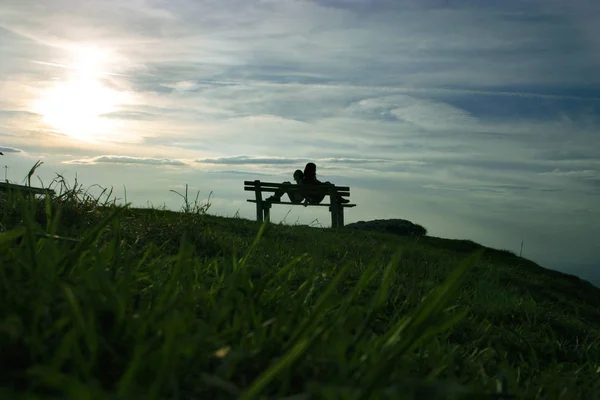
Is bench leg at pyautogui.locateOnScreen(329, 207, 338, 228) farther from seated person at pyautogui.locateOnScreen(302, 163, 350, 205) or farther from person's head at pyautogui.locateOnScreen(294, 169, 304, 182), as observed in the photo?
person's head at pyautogui.locateOnScreen(294, 169, 304, 182)

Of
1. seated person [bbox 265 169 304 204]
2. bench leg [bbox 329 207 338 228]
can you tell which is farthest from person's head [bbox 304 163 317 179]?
bench leg [bbox 329 207 338 228]

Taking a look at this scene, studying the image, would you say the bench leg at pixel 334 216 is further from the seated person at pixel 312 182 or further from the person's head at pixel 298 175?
the person's head at pixel 298 175

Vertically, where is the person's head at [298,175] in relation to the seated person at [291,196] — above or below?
above

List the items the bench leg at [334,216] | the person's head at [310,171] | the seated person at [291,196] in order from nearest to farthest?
the bench leg at [334,216], the seated person at [291,196], the person's head at [310,171]

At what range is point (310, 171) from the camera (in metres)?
21.3

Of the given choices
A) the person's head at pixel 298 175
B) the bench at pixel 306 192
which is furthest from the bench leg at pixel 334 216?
the person's head at pixel 298 175

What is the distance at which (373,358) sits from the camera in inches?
51.7

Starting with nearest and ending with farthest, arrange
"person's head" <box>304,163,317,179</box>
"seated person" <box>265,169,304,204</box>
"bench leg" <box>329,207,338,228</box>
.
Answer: "bench leg" <box>329,207,338,228</box>
"seated person" <box>265,169,304,204</box>
"person's head" <box>304,163,317,179</box>

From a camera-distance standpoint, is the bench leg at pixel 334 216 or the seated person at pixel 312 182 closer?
the bench leg at pixel 334 216

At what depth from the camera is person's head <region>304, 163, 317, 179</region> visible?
69.7 feet

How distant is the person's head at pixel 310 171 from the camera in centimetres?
2125

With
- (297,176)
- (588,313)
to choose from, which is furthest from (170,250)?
(297,176)

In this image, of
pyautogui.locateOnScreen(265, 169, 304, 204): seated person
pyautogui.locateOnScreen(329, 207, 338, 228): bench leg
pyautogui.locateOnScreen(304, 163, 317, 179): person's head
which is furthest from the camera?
pyautogui.locateOnScreen(304, 163, 317, 179): person's head

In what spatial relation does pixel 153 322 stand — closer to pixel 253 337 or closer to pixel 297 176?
pixel 253 337
